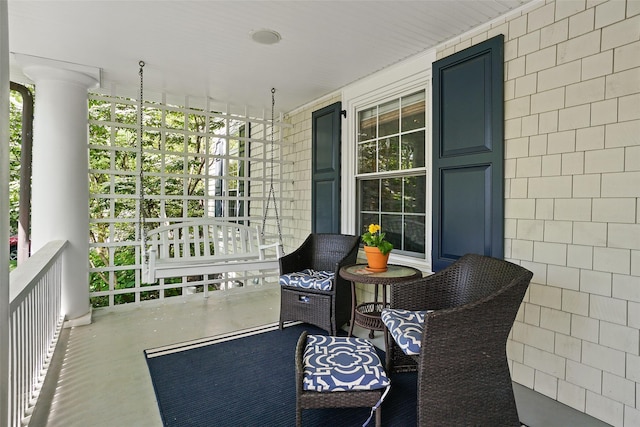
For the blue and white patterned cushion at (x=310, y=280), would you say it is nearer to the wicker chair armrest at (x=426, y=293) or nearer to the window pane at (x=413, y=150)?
the wicker chair armrest at (x=426, y=293)

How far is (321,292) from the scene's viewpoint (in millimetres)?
3240

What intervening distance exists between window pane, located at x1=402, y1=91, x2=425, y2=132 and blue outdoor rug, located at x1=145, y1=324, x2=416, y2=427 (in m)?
2.09

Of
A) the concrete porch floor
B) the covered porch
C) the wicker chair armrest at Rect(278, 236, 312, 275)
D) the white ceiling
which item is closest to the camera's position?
the covered porch

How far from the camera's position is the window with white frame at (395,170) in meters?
3.36

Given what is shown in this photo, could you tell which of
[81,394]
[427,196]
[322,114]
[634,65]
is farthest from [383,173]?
[81,394]

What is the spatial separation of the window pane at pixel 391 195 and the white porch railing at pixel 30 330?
2.90 m

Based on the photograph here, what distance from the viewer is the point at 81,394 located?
2.30m

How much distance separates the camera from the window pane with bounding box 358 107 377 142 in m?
3.90

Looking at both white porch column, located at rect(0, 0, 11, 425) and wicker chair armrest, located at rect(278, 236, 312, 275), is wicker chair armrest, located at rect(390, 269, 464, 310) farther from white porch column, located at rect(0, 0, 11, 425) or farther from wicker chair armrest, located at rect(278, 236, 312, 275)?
white porch column, located at rect(0, 0, 11, 425)

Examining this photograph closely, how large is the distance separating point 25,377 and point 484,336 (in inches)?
96.5

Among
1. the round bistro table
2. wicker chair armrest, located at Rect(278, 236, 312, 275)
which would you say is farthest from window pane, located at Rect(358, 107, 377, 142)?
the round bistro table

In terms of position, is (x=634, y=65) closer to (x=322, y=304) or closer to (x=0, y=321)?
(x=322, y=304)

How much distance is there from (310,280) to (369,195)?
1.27 metres

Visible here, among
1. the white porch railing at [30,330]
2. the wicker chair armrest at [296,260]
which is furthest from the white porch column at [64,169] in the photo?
the wicker chair armrest at [296,260]
